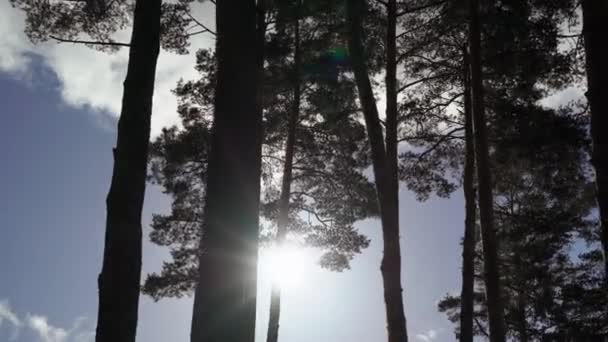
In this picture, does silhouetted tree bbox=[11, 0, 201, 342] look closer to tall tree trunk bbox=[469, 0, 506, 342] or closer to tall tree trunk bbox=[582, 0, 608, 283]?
tall tree trunk bbox=[582, 0, 608, 283]

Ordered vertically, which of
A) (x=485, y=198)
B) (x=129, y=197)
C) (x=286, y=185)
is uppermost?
(x=286, y=185)

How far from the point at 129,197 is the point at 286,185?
29.7 feet

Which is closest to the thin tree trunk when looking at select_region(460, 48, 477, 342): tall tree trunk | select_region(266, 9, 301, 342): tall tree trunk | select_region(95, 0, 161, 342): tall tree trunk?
select_region(460, 48, 477, 342): tall tree trunk

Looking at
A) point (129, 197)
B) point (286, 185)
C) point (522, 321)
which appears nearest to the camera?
point (129, 197)

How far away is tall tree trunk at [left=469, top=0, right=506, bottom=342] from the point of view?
954cm

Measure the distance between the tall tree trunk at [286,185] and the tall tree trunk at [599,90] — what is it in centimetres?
996

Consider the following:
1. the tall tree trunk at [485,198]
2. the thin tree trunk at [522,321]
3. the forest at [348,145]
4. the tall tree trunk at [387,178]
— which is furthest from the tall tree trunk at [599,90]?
the thin tree trunk at [522,321]

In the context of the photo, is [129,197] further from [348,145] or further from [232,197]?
[348,145]

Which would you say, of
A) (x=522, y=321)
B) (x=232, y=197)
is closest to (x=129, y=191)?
(x=232, y=197)

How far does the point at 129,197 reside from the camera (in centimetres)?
512

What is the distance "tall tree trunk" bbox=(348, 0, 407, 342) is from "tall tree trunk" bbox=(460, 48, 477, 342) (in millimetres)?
2199

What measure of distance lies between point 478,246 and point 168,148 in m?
11.0

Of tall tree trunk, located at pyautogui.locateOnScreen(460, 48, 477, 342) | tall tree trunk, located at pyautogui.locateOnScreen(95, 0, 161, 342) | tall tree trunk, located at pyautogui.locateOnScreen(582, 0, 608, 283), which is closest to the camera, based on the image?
tall tree trunk, located at pyautogui.locateOnScreen(582, 0, 608, 283)

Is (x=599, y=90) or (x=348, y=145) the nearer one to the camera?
(x=599, y=90)
